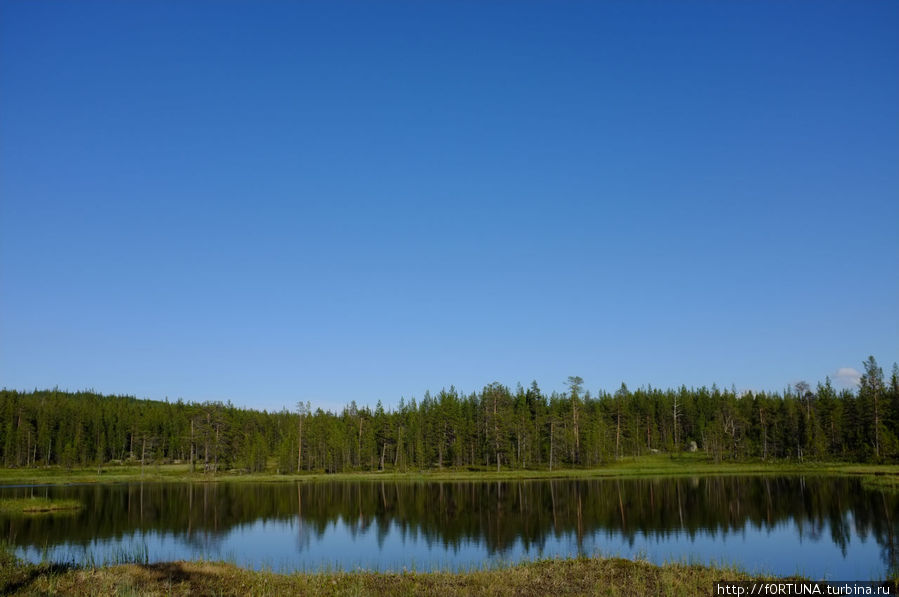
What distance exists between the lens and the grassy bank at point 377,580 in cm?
2548

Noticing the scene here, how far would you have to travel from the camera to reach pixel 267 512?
2960 inches

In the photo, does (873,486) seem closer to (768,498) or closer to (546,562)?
(768,498)

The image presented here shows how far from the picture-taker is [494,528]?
54219mm

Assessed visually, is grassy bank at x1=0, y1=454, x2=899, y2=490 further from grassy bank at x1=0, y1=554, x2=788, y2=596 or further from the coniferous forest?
grassy bank at x1=0, y1=554, x2=788, y2=596

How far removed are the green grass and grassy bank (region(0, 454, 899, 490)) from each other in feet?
192

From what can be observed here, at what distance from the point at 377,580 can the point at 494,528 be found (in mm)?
27312

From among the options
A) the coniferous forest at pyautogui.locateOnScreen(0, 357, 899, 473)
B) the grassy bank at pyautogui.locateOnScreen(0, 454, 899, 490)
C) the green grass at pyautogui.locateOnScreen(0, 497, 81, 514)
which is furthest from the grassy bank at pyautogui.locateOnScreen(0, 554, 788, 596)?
the coniferous forest at pyautogui.locateOnScreen(0, 357, 899, 473)

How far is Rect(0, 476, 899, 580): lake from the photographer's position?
39.7 meters

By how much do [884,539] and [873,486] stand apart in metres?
44.2

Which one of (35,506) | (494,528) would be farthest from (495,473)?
(35,506)

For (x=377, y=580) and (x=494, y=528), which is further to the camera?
(x=494, y=528)

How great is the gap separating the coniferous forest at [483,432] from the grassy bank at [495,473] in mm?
5884

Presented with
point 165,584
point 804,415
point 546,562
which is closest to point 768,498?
point 546,562

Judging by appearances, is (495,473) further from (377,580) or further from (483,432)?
(377,580)
